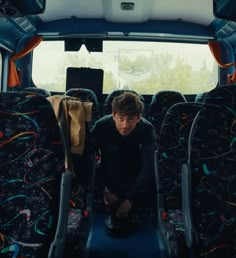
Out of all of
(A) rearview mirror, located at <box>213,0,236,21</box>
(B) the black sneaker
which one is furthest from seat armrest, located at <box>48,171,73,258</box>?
(A) rearview mirror, located at <box>213,0,236,21</box>

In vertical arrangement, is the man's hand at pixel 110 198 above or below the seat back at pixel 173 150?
below

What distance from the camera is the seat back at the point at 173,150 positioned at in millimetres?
2758

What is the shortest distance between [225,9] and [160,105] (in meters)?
2.10

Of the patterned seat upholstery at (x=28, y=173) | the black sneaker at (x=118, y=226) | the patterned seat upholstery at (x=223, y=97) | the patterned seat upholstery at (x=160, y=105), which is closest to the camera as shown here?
the patterned seat upholstery at (x=28, y=173)

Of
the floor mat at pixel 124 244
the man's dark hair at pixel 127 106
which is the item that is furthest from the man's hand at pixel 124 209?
the man's dark hair at pixel 127 106

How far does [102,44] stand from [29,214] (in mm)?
5066

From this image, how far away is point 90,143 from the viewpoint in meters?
2.54

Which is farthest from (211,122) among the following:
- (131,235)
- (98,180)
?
(98,180)

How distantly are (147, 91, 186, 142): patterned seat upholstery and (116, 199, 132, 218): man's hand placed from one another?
194 cm

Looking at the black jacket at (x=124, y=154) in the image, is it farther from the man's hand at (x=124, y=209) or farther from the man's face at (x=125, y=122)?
the man's face at (x=125, y=122)

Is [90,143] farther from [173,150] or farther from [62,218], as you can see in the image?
[62,218]

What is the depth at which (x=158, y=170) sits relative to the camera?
2824 mm

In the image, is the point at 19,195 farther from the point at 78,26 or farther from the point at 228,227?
the point at 78,26

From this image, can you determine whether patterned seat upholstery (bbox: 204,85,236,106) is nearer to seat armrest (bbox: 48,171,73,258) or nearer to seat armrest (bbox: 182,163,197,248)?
seat armrest (bbox: 182,163,197,248)
